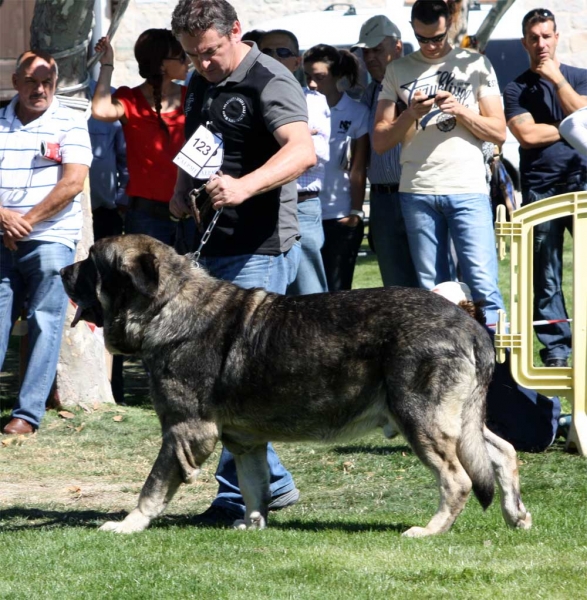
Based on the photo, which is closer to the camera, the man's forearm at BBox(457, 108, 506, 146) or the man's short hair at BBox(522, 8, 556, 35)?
the man's forearm at BBox(457, 108, 506, 146)

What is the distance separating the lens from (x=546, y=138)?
326 inches

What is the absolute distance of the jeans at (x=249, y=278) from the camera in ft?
17.8

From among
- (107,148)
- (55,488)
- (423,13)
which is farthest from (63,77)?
(55,488)

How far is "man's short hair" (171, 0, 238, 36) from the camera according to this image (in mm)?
5094

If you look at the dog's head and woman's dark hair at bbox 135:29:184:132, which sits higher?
woman's dark hair at bbox 135:29:184:132

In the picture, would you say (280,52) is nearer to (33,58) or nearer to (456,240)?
(33,58)

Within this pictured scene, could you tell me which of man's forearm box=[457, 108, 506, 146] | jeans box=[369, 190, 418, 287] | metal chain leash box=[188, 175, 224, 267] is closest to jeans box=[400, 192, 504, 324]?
man's forearm box=[457, 108, 506, 146]

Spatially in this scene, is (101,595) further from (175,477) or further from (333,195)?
(333,195)

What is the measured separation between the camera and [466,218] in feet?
23.9

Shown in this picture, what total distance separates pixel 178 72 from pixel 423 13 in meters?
1.90

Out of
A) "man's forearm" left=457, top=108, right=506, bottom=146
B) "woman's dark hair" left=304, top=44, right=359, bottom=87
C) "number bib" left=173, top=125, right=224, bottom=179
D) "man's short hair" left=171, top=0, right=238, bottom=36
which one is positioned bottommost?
"man's forearm" left=457, top=108, right=506, bottom=146

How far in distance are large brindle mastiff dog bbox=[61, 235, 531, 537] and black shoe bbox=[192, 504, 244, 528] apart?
0.87ft

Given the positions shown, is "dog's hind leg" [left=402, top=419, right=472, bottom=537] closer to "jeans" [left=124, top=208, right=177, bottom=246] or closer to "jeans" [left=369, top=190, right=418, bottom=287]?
"jeans" [left=369, top=190, right=418, bottom=287]

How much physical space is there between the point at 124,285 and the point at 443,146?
2.98 metres
